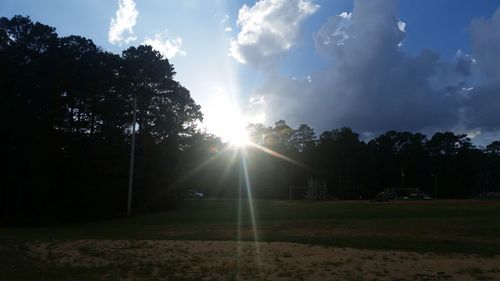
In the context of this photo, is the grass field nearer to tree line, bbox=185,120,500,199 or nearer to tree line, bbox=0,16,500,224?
tree line, bbox=0,16,500,224

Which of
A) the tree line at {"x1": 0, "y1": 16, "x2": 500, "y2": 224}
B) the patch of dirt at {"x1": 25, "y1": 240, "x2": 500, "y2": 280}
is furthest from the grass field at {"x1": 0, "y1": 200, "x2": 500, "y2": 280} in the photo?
the tree line at {"x1": 0, "y1": 16, "x2": 500, "y2": 224}

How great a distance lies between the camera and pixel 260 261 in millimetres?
14414

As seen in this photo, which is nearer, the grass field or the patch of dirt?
the patch of dirt

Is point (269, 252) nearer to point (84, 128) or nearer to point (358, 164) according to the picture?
point (84, 128)

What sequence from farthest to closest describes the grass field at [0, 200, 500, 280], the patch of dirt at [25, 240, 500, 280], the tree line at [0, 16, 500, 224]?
1. the tree line at [0, 16, 500, 224]
2. the grass field at [0, 200, 500, 280]
3. the patch of dirt at [25, 240, 500, 280]

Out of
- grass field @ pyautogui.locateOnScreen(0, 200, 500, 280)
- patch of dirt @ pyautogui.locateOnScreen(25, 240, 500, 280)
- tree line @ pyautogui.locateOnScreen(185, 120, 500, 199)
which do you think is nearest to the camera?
patch of dirt @ pyautogui.locateOnScreen(25, 240, 500, 280)

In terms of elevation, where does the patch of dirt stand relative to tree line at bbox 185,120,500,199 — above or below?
below

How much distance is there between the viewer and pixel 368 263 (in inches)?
540

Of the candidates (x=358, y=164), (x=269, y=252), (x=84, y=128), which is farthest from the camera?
(x=358, y=164)

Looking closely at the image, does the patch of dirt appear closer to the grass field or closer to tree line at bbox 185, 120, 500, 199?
the grass field

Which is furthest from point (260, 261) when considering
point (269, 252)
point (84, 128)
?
point (84, 128)

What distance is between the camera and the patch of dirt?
1233cm

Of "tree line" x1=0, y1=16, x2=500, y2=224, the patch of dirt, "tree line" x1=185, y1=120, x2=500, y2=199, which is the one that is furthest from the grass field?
"tree line" x1=185, y1=120, x2=500, y2=199

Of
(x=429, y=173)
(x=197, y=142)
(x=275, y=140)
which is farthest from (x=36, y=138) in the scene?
(x=429, y=173)
